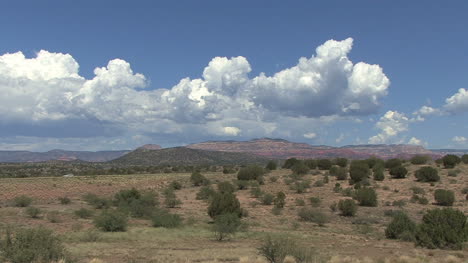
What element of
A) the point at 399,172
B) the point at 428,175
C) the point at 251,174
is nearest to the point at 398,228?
the point at 428,175

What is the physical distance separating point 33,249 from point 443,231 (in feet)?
69.0

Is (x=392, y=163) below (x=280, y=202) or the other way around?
the other way around

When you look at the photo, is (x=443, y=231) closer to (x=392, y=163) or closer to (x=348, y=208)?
(x=348, y=208)

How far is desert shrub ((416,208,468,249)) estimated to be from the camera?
942 inches

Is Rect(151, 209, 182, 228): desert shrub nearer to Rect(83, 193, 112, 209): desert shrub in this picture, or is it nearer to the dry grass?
the dry grass

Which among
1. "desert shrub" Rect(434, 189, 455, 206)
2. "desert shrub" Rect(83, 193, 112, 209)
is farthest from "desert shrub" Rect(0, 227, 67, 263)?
"desert shrub" Rect(434, 189, 455, 206)

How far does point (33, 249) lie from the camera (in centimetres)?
1681

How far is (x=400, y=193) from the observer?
49969mm

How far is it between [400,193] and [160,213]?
3012 centimetres

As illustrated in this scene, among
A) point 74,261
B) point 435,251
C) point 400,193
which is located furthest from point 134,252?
point 400,193

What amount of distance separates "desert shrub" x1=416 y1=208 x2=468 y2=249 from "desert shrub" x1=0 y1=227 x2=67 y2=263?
759 inches

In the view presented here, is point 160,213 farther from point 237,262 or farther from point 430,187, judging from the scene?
point 430,187

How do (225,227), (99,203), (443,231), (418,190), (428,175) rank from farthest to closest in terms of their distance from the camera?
1. (428,175)
2. (418,190)
3. (99,203)
4. (225,227)
5. (443,231)

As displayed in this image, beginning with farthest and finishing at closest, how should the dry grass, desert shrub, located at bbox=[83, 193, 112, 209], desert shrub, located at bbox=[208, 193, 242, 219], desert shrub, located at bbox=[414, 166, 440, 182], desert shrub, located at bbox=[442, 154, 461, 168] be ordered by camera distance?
desert shrub, located at bbox=[442, 154, 461, 168], desert shrub, located at bbox=[414, 166, 440, 182], desert shrub, located at bbox=[83, 193, 112, 209], desert shrub, located at bbox=[208, 193, 242, 219], the dry grass
